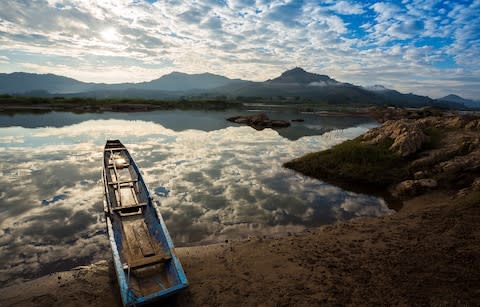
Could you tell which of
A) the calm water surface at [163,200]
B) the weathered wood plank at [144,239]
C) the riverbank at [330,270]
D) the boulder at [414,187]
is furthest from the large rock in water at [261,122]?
the weathered wood plank at [144,239]

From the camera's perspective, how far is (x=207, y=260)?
30.7ft

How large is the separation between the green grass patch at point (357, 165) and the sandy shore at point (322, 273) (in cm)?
784

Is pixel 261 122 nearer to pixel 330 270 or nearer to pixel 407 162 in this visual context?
pixel 407 162

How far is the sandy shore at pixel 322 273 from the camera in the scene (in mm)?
7176

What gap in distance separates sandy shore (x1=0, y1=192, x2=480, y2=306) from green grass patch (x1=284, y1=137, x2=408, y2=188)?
784cm

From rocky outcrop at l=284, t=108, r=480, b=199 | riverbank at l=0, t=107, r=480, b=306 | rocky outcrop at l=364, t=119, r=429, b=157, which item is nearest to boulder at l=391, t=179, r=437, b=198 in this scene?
rocky outcrop at l=284, t=108, r=480, b=199

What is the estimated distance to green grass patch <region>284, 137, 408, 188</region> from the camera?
18906 millimetres

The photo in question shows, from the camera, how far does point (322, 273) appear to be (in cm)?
821

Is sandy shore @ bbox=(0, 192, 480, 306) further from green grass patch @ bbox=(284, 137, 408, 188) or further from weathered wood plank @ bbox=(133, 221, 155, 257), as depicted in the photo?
green grass patch @ bbox=(284, 137, 408, 188)

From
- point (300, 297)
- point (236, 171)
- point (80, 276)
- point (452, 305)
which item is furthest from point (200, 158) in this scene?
point (452, 305)

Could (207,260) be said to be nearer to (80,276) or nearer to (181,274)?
(181,274)

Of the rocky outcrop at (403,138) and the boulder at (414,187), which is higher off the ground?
the rocky outcrop at (403,138)

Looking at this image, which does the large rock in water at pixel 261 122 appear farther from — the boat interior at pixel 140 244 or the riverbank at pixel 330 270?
the boat interior at pixel 140 244

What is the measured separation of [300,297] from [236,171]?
1422 cm
